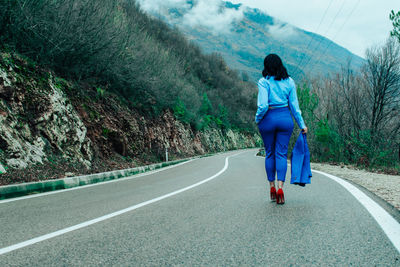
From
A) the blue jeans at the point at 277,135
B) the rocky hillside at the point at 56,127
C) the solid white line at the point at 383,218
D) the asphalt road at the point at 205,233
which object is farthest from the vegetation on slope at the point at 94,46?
the solid white line at the point at 383,218

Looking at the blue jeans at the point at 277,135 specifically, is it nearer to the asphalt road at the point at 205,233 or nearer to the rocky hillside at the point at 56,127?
the asphalt road at the point at 205,233

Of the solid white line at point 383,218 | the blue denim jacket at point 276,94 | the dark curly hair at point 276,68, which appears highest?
the dark curly hair at point 276,68

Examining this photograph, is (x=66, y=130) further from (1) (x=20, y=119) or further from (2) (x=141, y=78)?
(2) (x=141, y=78)

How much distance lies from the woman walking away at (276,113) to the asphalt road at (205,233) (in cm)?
61

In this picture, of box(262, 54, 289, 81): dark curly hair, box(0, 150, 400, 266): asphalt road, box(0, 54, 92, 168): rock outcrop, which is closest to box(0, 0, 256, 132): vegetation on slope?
box(0, 54, 92, 168): rock outcrop

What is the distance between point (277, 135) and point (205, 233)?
7.09 feet

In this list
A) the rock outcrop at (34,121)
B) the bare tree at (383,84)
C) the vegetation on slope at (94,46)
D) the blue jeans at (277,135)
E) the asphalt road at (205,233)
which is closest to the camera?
the asphalt road at (205,233)

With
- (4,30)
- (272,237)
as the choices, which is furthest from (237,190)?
(4,30)

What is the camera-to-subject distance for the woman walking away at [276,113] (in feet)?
15.7

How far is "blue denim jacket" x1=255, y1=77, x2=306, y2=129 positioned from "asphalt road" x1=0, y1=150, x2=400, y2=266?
52.5 inches

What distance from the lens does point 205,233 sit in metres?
3.27

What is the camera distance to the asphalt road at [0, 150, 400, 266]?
2.51 m

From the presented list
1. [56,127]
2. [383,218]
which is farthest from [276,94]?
[56,127]

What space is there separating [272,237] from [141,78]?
1763 cm
